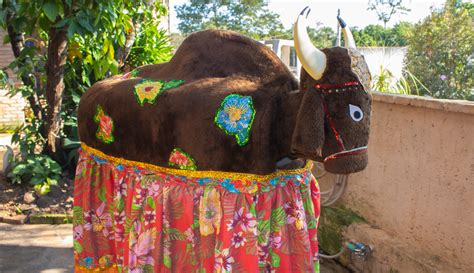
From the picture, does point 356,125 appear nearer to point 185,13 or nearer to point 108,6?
point 108,6

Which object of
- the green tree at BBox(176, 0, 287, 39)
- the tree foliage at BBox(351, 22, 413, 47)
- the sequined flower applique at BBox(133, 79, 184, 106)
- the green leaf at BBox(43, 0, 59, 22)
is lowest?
the sequined flower applique at BBox(133, 79, 184, 106)

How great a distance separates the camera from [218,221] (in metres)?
1.83

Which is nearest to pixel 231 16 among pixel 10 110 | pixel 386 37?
pixel 386 37

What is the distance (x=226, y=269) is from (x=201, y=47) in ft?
3.49

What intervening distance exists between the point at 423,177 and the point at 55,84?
11.6 ft

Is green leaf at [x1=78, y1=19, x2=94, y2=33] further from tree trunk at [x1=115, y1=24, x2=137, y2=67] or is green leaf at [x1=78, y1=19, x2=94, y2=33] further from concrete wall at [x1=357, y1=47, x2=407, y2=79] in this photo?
concrete wall at [x1=357, y1=47, x2=407, y2=79]

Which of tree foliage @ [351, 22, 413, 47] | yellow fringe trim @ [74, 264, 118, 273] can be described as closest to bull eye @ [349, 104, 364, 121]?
yellow fringe trim @ [74, 264, 118, 273]

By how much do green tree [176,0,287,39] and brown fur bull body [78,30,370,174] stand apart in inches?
1212

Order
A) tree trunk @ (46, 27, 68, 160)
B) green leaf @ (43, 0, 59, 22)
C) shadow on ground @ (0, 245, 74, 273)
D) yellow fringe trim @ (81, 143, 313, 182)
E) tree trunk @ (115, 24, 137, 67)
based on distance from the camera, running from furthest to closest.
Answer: tree trunk @ (115, 24, 137, 67) → tree trunk @ (46, 27, 68, 160) → shadow on ground @ (0, 245, 74, 273) → green leaf @ (43, 0, 59, 22) → yellow fringe trim @ (81, 143, 313, 182)

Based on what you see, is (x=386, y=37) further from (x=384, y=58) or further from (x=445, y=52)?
(x=445, y=52)

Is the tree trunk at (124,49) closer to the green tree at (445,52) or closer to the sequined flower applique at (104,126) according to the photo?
the sequined flower applique at (104,126)

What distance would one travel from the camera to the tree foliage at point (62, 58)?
147 inches

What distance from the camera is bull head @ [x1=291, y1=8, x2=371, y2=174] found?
1669 mm

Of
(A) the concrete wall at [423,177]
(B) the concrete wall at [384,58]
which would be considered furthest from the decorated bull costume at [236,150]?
(B) the concrete wall at [384,58]
